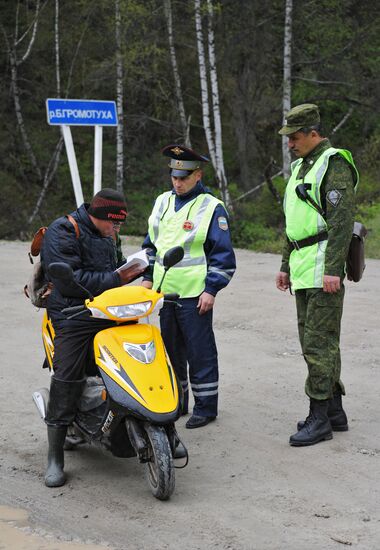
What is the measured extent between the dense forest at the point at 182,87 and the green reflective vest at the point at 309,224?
540 inches

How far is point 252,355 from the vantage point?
8.46 meters

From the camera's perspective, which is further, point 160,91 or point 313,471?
point 160,91

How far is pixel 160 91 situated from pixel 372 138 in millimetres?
6197

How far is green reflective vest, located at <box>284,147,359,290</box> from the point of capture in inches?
227

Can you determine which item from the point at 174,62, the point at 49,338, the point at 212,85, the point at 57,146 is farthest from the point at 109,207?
the point at 57,146

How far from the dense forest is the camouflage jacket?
13841mm

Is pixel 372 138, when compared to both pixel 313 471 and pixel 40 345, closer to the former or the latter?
pixel 40 345

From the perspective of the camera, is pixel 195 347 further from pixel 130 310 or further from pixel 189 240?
pixel 130 310

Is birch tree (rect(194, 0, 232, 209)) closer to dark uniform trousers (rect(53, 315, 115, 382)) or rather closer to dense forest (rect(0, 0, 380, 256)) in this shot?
dense forest (rect(0, 0, 380, 256))

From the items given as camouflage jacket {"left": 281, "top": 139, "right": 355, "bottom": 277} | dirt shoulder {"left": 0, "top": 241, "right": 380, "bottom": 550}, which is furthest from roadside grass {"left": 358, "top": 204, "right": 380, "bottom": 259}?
camouflage jacket {"left": 281, "top": 139, "right": 355, "bottom": 277}

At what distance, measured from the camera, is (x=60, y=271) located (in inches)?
192

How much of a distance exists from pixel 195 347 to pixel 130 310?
1.35 meters

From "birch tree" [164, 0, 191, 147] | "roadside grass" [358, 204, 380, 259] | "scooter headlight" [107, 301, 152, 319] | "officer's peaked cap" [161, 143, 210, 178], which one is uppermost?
"birch tree" [164, 0, 191, 147]

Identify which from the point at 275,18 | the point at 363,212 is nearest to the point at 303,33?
the point at 275,18
